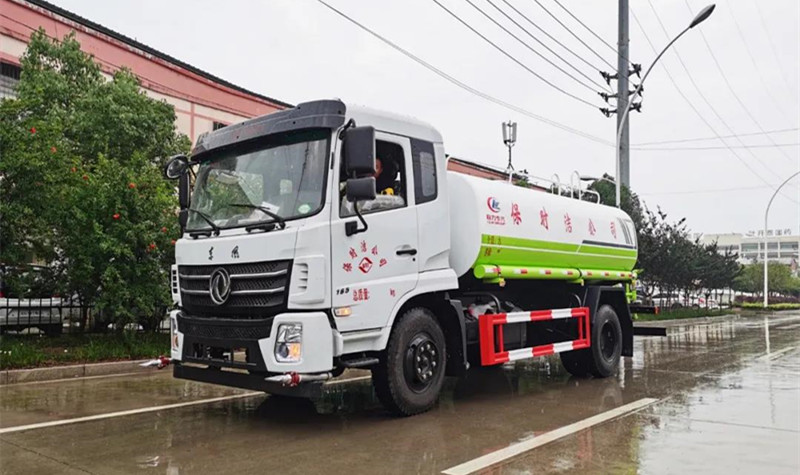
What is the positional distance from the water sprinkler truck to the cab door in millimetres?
14

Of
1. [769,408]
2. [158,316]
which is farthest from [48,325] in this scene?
[769,408]

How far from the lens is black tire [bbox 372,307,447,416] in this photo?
6.66 m

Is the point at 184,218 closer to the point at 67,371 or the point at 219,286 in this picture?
the point at 219,286

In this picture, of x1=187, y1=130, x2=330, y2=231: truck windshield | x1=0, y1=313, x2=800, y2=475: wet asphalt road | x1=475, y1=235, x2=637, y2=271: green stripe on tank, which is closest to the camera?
x1=0, y1=313, x2=800, y2=475: wet asphalt road

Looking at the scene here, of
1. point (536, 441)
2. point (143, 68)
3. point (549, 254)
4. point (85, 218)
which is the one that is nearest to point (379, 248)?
point (536, 441)

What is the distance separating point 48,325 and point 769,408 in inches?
464

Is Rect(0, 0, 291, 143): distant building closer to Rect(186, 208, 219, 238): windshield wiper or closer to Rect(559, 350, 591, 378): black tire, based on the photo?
Rect(186, 208, 219, 238): windshield wiper

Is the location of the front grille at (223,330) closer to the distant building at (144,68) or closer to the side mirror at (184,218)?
the side mirror at (184,218)

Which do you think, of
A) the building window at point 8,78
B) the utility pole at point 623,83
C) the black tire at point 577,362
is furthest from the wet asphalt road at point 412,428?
the utility pole at point 623,83

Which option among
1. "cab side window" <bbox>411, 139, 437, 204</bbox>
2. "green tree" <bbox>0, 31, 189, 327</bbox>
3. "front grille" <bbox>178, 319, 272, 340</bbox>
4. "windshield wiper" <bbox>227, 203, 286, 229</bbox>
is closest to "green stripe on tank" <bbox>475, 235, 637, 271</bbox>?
"cab side window" <bbox>411, 139, 437, 204</bbox>

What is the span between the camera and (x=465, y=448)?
5770 mm

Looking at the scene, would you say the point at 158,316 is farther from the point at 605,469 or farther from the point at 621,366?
the point at 605,469

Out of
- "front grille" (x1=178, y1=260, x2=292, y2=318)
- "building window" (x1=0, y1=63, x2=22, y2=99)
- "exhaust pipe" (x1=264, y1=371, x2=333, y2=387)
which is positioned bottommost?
"exhaust pipe" (x1=264, y1=371, x2=333, y2=387)

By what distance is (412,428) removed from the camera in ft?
21.3
